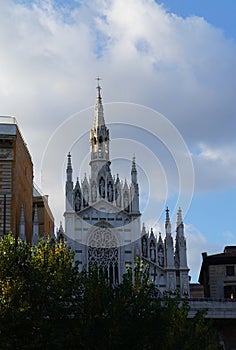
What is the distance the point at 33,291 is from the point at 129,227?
37.5m

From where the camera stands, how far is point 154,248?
7862 cm

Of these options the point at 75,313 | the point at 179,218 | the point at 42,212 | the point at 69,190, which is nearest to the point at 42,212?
the point at 42,212

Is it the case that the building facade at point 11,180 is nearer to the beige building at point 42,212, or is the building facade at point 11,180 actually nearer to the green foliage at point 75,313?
the beige building at point 42,212

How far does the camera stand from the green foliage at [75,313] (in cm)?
4138

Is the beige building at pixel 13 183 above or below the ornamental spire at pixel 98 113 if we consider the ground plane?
below

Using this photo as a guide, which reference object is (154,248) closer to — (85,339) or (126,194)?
(126,194)

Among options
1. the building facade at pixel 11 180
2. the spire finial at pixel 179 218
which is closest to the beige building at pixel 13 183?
the building facade at pixel 11 180

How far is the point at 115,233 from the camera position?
79688mm

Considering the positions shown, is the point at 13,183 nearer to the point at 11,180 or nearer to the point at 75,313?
the point at 11,180

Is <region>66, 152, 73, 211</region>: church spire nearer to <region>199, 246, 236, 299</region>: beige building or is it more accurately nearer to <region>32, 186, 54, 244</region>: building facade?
<region>32, 186, 54, 244</region>: building facade

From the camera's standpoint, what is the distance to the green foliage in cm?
4138

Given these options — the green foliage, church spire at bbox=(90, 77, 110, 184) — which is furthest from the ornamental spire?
the green foliage

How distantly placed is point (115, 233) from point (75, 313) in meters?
36.5

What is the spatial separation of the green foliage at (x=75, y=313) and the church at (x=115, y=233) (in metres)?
31.6
